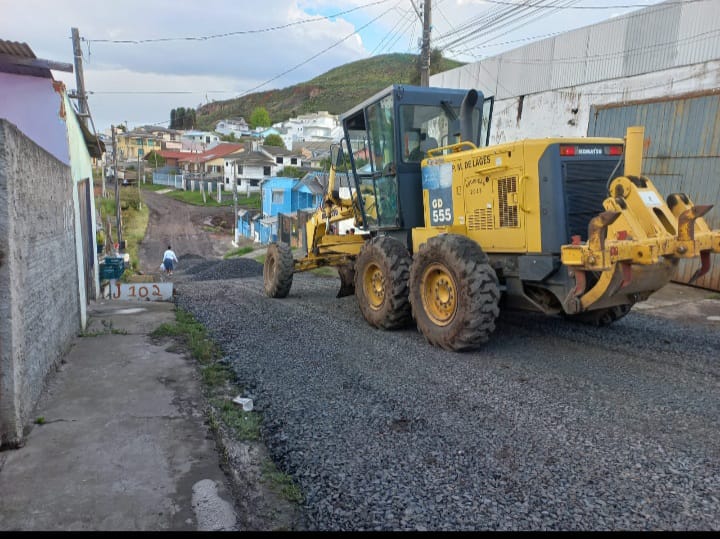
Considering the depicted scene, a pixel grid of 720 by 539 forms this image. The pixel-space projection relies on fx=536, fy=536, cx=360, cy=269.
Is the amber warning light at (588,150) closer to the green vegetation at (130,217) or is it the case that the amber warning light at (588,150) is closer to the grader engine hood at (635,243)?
the grader engine hood at (635,243)

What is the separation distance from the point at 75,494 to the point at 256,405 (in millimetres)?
1652

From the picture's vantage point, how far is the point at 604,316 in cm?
678

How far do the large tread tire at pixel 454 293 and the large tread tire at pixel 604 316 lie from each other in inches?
70.5

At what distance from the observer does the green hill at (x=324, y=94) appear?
117 metres

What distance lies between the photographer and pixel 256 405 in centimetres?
462

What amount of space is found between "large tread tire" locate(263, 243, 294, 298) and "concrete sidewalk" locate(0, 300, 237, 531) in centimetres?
421

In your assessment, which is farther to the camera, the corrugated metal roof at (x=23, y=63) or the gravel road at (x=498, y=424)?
the corrugated metal roof at (x=23, y=63)

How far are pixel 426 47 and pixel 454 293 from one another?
39.7ft

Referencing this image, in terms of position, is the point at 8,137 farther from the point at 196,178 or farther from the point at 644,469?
the point at 196,178

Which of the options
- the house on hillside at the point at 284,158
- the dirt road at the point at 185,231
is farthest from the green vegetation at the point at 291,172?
the dirt road at the point at 185,231

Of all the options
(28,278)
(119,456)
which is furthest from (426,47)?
(119,456)

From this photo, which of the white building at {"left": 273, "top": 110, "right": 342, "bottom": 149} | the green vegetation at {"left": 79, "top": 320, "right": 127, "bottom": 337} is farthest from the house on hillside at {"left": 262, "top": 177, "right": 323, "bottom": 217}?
the white building at {"left": 273, "top": 110, "right": 342, "bottom": 149}

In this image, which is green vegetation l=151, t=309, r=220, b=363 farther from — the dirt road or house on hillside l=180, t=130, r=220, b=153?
house on hillside l=180, t=130, r=220, b=153

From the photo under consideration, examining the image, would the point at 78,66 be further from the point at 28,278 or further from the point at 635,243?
the point at 635,243
